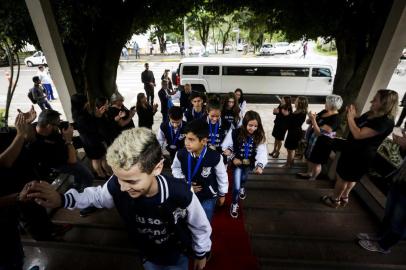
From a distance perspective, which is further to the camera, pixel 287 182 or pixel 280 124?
pixel 280 124

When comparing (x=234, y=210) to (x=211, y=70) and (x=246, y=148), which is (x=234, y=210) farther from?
(x=211, y=70)

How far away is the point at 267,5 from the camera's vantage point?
244 inches

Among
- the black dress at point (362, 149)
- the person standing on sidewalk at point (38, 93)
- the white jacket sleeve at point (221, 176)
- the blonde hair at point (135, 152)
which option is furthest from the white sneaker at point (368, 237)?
the person standing on sidewalk at point (38, 93)

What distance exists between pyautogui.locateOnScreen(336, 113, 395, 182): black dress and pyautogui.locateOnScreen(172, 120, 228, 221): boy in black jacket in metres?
1.88

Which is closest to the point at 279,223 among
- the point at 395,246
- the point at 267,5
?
the point at 395,246

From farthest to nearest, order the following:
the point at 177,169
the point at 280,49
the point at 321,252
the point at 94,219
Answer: the point at 280,49 → the point at 94,219 → the point at 321,252 → the point at 177,169

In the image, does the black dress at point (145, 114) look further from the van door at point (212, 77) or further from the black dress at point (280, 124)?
the van door at point (212, 77)

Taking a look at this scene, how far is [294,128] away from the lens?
5375 mm

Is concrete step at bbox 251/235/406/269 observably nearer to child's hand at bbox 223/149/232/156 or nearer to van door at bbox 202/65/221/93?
child's hand at bbox 223/149/232/156

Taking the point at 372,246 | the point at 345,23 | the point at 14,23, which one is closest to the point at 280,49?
the point at 345,23

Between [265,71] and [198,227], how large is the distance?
12.3 m

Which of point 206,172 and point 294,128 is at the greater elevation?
point 206,172

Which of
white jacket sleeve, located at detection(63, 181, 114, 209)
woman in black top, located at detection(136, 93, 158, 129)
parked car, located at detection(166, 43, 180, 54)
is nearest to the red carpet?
white jacket sleeve, located at detection(63, 181, 114, 209)

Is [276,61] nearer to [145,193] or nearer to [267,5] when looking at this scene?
[267,5]
